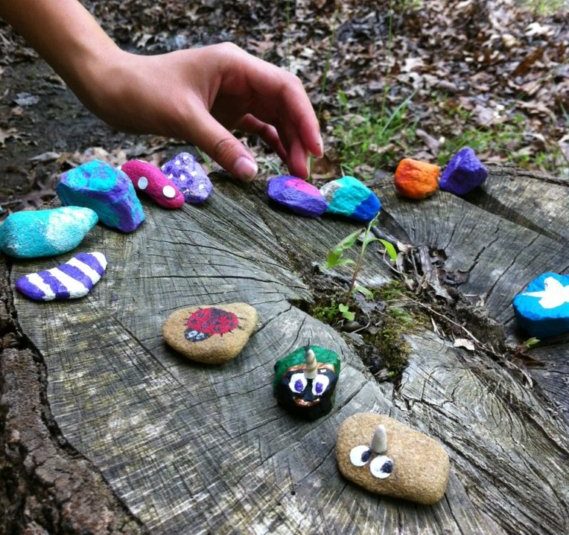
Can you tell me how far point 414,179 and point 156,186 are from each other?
1294mm

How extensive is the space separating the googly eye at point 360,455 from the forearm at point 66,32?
1587 millimetres

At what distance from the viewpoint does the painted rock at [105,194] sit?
183cm

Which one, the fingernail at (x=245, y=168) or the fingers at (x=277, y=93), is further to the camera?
the fingers at (x=277, y=93)

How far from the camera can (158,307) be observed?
62.6 inches

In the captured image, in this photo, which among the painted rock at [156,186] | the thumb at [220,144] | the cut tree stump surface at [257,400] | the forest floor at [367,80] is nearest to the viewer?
the cut tree stump surface at [257,400]

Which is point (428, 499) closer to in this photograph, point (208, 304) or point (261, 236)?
point (208, 304)

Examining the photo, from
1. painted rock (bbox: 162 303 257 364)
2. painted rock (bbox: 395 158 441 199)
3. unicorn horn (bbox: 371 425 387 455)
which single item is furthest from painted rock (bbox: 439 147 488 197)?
unicorn horn (bbox: 371 425 387 455)

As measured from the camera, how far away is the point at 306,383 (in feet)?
4.30

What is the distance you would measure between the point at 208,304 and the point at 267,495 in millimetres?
692

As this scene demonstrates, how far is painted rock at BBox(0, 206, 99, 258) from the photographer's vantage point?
5.39 feet

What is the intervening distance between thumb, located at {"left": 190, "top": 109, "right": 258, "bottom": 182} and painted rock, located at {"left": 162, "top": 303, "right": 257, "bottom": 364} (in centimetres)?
54

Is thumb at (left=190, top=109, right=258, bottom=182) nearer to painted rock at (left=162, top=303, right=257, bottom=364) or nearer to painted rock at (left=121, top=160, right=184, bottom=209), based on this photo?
painted rock at (left=121, top=160, right=184, bottom=209)

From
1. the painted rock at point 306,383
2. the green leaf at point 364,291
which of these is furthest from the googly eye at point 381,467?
the green leaf at point 364,291

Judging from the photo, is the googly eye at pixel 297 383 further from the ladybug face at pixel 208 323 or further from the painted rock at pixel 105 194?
the painted rock at pixel 105 194
